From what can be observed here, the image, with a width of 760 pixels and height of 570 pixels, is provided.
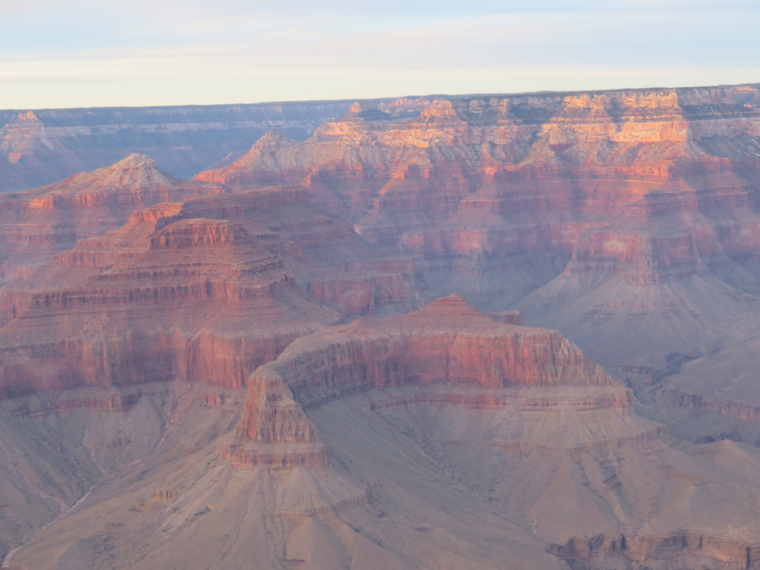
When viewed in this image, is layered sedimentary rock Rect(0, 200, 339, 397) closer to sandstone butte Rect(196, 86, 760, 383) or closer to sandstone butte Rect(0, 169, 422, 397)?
sandstone butte Rect(0, 169, 422, 397)

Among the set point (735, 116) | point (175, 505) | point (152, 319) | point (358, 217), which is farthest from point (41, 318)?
point (735, 116)

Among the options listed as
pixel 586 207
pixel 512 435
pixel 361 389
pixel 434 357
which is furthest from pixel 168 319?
pixel 586 207

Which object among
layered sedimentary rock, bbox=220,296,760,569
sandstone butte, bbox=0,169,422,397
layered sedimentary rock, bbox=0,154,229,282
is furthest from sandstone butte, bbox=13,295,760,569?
layered sedimentary rock, bbox=0,154,229,282

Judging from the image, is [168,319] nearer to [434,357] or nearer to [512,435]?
[434,357]

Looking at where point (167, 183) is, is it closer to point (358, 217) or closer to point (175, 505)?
point (358, 217)

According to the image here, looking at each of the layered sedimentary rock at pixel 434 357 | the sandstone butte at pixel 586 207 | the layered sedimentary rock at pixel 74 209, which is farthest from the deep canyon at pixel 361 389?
the sandstone butte at pixel 586 207

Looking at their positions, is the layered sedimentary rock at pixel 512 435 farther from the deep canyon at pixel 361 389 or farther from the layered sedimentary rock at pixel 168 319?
the layered sedimentary rock at pixel 168 319
